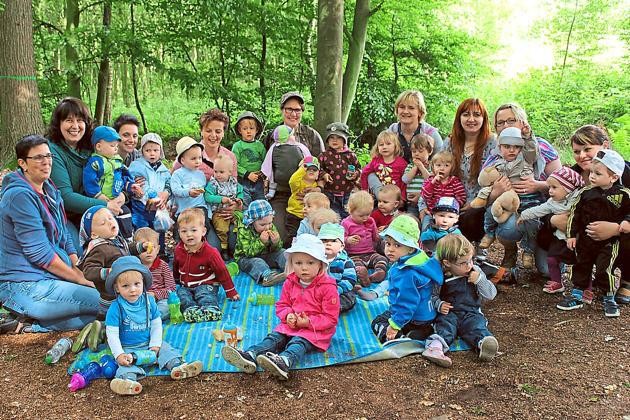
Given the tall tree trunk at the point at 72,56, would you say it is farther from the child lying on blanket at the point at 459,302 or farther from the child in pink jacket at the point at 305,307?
the child lying on blanket at the point at 459,302

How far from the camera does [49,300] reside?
4.12 metres

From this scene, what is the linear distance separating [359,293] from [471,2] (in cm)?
1014

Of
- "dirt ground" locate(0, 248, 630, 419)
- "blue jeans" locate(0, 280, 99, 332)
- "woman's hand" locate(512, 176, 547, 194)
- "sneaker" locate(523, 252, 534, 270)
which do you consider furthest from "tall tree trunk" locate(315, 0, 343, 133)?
"dirt ground" locate(0, 248, 630, 419)

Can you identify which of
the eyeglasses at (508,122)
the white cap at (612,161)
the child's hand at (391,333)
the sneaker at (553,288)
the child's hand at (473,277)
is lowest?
the child's hand at (391,333)

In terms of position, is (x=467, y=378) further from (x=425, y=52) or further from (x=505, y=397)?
(x=425, y=52)

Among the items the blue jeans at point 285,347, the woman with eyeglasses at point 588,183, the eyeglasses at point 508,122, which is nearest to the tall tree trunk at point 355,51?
the eyeglasses at point 508,122

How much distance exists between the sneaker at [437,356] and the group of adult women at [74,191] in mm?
1847

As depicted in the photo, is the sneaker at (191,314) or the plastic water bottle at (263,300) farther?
the plastic water bottle at (263,300)

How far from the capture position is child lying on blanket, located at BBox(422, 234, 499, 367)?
3.79m

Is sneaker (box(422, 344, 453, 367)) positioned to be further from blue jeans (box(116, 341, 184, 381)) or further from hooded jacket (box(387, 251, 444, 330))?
blue jeans (box(116, 341, 184, 381))

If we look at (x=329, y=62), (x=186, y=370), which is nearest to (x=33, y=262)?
(x=186, y=370)

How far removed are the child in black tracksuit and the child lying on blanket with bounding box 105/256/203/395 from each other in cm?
336

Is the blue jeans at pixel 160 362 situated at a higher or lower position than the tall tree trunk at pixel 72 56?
lower

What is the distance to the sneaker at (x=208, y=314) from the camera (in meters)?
4.45
